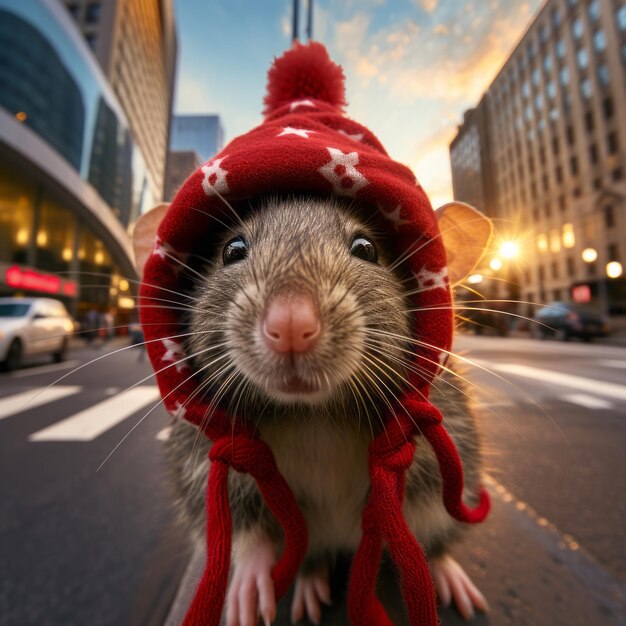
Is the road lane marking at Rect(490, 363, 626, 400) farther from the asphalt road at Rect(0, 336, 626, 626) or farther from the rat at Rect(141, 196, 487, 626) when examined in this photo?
the rat at Rect(141, 196, 487, 626)

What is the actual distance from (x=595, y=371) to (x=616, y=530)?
13.4ft

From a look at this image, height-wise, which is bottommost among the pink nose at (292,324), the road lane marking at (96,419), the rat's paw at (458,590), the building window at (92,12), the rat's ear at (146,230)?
the road lane marking at (96,419)

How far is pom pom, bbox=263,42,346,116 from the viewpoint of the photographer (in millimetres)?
1376

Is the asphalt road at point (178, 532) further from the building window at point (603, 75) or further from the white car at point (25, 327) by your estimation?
the building window at point (603, 75)

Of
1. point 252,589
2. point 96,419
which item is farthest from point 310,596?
point 96,419

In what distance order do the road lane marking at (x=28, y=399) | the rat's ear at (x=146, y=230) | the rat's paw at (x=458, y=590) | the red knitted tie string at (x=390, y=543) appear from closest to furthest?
the red knitted tie string at (x=390, y=543), the rat's paw at (x=458, y=590), the rat's ear at (x=146, y=230), the road lane marking at (x=28, y=399)

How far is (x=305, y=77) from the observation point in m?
1.39

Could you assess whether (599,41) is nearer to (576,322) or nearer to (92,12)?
(576,322)

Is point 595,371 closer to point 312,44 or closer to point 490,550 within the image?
point 490,550

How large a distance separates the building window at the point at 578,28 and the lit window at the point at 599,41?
1089 millimetres

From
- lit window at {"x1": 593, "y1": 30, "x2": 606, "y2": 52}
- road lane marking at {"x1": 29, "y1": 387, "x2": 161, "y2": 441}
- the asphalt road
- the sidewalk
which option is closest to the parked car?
the asphalt road

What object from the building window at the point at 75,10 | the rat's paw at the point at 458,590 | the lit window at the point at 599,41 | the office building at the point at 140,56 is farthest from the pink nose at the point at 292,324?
the building window at the point at 75,10

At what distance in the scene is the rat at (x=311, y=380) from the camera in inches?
28.1

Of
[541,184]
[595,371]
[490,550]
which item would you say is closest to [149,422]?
[490,550]
